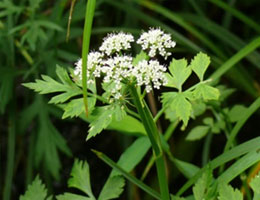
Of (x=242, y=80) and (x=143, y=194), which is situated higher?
(x=242, y=80)

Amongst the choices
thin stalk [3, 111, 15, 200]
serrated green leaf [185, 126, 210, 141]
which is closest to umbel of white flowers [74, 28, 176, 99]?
serrated green leaf [185, 126, 210, 141]

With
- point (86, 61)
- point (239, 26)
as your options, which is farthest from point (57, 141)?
point (239, 26)

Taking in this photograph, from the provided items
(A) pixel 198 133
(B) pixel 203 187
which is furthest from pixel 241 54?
(B) pixel 203 187

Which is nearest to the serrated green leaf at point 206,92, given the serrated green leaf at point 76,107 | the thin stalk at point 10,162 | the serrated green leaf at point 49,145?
the serrated green leaf at point 76,107

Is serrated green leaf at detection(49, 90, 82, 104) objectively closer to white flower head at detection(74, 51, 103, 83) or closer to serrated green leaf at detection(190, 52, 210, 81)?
white flower head at detection(74, 51, 103, 83)

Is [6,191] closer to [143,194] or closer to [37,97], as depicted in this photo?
[37,97]

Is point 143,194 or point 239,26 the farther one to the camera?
point 239,26

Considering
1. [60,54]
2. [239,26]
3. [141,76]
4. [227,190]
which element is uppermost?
[239,26]
